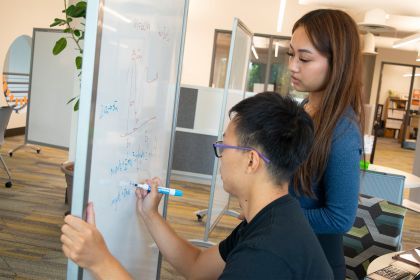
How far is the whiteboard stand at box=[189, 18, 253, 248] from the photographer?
9.50 ft

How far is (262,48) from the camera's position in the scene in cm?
838

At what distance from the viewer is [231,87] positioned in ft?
10.3

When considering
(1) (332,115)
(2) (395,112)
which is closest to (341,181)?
(1) (332,115)

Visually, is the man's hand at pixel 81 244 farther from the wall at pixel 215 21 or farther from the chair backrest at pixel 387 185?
the wall at pixel 215 21

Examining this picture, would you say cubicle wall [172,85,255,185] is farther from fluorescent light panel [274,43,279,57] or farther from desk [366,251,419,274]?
fluorescent light panel [274,43,279,57]

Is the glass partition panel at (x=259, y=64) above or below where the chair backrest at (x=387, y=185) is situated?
above

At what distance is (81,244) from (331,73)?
2.47 ft

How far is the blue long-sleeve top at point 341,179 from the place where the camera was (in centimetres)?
113

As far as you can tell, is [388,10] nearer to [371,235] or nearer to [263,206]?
[371,235]

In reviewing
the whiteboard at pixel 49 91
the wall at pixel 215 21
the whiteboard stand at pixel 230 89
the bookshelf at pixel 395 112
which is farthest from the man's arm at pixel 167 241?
the bookshelf at pixel 395 112

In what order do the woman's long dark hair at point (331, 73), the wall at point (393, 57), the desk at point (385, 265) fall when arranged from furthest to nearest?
the wall at point (393, 57) → the desk at point (385, 265) → the woman's long dark hair at point (331, 73)

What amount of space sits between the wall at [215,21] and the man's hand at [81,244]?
7.11m

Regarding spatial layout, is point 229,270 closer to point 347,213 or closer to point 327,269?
Result: point 327,269

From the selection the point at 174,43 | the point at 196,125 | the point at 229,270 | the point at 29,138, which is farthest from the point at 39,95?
the point at 229,270
